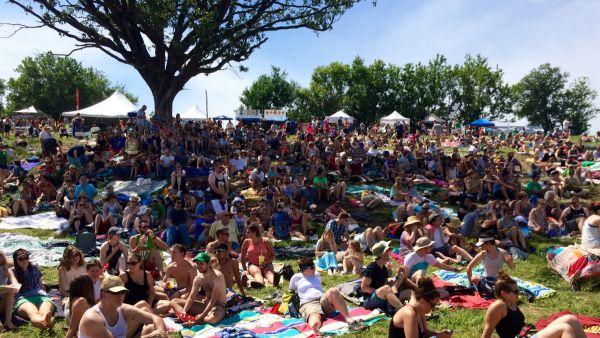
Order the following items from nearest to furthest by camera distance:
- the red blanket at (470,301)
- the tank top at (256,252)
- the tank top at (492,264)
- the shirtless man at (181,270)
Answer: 1. the red blanket at (470,301)
2. the shirtless man at (181,270)
3. the tank top at (492,264)
4. the tank top at (256,252)

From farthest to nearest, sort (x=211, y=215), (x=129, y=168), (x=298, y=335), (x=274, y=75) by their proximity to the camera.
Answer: (x=274, y=75) < (x=129, y=168) < (x=211, y=215) < (x=298, y=335)

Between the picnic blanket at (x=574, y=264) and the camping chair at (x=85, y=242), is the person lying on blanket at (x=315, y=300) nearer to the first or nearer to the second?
the picnic blanket at (x=574, y=264)

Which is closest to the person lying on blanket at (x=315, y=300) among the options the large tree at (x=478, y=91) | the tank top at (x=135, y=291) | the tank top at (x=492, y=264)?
the tank top at (x=135, y=291)

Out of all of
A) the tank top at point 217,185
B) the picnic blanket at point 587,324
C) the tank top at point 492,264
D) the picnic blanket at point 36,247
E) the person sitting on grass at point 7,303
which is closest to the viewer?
the picnic blanket at point 587,324

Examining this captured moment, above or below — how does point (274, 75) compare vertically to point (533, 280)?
above

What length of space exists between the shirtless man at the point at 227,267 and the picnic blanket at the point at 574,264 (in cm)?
521

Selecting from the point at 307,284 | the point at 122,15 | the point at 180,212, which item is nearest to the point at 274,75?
the point at 122,15

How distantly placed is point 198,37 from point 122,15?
350 centimetres

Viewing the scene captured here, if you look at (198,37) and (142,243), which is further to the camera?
(198,37)

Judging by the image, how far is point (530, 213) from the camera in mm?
13055

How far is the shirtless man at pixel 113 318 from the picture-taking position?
4.37 m

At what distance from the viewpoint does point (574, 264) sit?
8.15 metres

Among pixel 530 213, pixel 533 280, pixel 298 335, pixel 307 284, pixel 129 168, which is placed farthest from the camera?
pixel 129 168

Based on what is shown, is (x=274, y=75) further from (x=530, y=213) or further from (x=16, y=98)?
(x=530, y=213)
